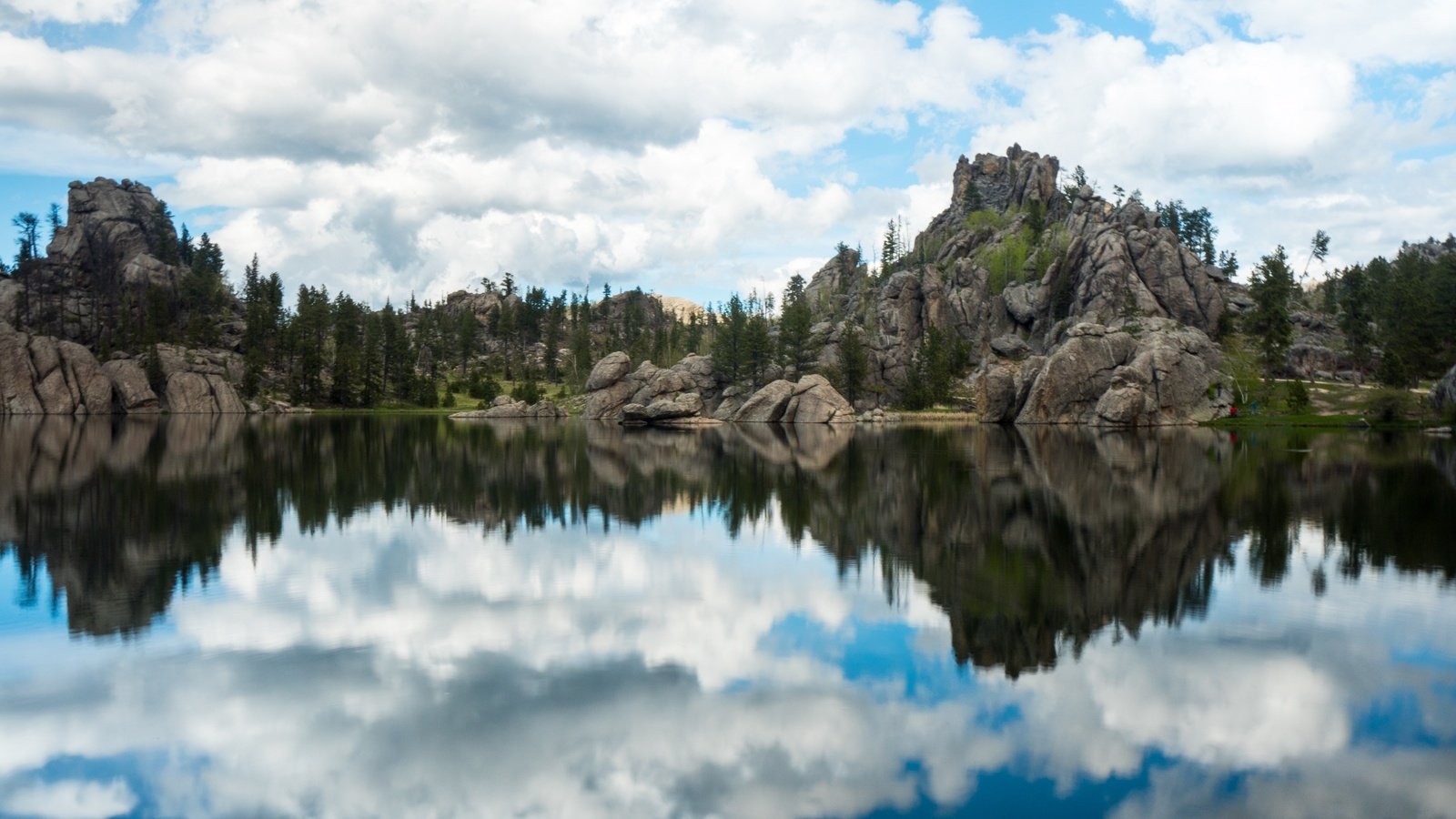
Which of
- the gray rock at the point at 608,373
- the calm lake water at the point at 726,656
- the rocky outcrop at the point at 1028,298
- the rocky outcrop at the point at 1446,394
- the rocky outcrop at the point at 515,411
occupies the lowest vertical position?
the calm lake water at the point at 726,656

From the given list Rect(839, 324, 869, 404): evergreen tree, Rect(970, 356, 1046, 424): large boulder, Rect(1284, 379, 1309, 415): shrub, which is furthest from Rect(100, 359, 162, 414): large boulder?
Rect(1284, 379, 1309, 415): shrub

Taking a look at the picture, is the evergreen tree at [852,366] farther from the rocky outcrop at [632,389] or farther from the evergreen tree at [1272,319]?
the evergreen tree at [1272,319]

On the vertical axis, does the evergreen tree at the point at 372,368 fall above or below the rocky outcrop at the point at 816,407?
above

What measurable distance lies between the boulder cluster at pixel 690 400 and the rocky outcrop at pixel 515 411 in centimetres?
609

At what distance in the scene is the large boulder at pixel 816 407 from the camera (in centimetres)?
12675

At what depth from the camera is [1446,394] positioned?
3469 inches

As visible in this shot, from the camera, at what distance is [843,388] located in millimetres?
150000

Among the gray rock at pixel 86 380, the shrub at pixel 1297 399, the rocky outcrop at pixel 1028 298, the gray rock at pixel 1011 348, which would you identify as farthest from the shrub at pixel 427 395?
the shrub at pixel 1297 399

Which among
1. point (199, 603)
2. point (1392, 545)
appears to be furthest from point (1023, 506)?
point (199, 603)

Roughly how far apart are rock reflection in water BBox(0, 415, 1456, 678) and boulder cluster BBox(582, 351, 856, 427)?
5013 centimetres

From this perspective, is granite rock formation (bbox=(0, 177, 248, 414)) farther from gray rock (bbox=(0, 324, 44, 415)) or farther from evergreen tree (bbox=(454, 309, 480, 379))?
evergreen tree (bbox=(454, 309, 480, 379))

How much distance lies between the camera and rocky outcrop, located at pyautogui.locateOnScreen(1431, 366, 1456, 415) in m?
85.9

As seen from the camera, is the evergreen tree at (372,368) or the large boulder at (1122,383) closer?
the large boulder at (1122,383)

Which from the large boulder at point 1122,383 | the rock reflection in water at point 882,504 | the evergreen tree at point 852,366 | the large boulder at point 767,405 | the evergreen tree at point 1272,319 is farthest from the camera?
the evergreen tree at point 852,366
